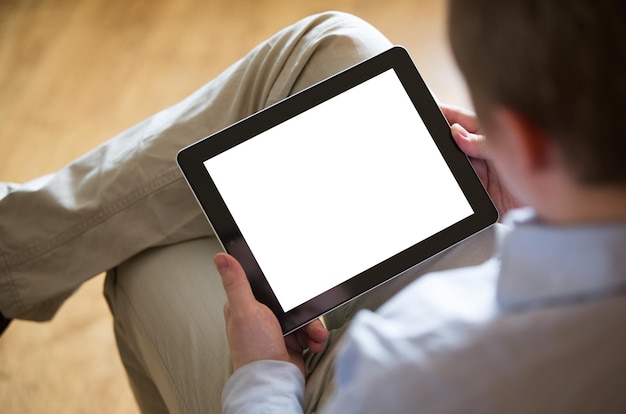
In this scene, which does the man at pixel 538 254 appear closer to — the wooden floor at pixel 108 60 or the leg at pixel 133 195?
the leg at pixel 133 195

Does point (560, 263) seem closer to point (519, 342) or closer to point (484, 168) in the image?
point (519, 342)

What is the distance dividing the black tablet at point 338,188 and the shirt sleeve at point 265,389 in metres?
0.05

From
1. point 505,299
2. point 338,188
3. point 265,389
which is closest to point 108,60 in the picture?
point 338,188

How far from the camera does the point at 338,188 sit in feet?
2.63

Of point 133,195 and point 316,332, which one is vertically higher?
point 133,195

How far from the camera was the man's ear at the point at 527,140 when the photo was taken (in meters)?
0.46

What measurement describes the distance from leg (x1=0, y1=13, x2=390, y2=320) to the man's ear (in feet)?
1.52

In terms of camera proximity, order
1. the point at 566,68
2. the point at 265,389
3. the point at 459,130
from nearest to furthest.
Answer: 1. the point at 566,68
2. the point at 265,389
3. the point at 459,130

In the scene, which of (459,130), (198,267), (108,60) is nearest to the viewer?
(459,130)

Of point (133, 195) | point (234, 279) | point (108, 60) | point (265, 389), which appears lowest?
point (265, 389)

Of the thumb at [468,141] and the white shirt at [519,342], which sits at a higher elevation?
the thumb at [468,141]

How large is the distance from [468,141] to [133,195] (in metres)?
0.44

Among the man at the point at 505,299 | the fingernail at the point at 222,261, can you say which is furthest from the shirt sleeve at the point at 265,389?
the fingernail at the point at 222,261

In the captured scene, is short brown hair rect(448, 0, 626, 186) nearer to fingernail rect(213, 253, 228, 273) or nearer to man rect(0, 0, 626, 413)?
man rect(0, 0, 626, 413)
